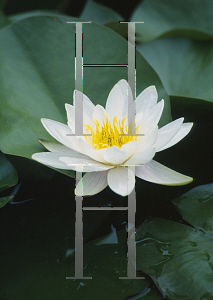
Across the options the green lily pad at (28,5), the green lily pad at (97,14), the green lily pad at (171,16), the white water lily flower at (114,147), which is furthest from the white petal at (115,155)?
the green lily pad at (28,5)

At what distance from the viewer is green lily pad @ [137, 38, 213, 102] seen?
1.32 m

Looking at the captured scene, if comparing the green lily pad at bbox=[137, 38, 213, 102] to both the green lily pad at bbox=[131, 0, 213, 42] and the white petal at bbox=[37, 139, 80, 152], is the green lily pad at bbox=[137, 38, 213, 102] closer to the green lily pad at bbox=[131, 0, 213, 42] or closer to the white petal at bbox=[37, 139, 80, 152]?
the green lily pad at bbox=[131, 0, 213, 42]

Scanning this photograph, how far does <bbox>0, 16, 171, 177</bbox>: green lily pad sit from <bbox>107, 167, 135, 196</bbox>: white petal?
1.03 ft

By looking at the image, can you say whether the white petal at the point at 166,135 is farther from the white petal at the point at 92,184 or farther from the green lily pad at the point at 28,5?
the green lily pad at the point at 28,5

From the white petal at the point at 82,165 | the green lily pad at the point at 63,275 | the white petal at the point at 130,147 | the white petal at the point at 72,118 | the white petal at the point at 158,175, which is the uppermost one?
the white petal at the point at 72,118

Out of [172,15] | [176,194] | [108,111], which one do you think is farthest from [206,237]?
[172,15]

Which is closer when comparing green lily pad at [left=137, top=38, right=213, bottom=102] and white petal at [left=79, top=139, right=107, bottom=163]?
white petal at [left=79, top=139, right=107, bottom=163]

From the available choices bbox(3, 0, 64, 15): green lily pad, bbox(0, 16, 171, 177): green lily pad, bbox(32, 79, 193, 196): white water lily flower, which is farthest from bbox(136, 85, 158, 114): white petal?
bbox(3, 0, 64, 15): green lily pad

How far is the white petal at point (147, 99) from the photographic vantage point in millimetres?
878

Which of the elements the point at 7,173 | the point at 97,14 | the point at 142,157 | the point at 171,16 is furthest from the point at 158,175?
the point at 97,14

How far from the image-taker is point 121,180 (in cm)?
72

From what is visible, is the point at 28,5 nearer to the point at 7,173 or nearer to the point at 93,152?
the point at 7,173

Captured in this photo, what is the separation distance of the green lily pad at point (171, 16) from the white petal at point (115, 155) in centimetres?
116

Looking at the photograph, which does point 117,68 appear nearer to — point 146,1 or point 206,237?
point 206,237
